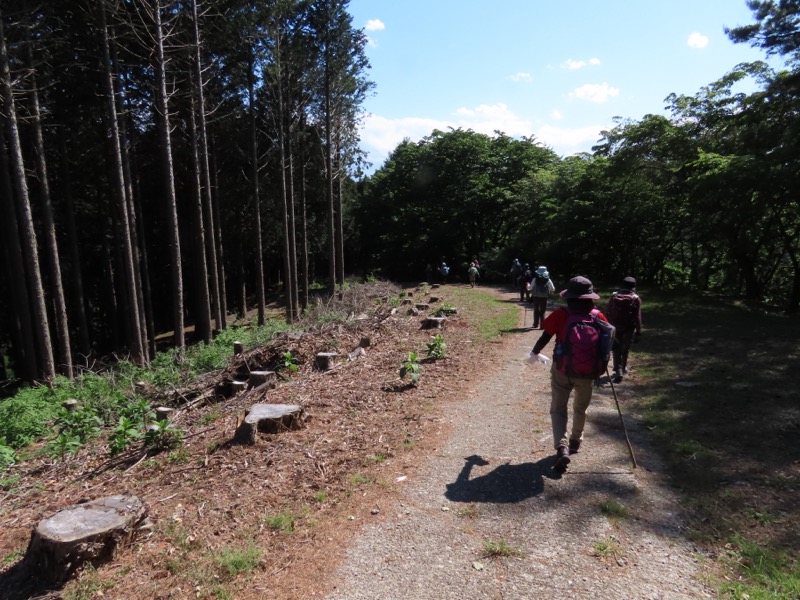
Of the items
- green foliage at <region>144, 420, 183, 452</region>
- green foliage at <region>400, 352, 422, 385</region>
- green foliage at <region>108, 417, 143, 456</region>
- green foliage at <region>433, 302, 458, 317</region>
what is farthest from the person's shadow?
green foliage at <region>433, 302, 458, 317</region>

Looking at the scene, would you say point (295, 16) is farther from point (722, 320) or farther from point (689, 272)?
point (689, 272)

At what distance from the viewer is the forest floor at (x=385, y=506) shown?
11.2 feet

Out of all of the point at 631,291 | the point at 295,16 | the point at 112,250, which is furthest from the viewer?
the point at 112,250

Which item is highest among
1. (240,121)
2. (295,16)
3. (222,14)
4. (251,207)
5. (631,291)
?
(295,16)

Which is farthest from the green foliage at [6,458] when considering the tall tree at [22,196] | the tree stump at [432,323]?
the tree stump at [432,323]

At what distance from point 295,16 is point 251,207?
29.6 feet

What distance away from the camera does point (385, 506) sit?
4371 millimetres

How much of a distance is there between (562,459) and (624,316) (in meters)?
4.21

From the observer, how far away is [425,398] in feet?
24.1

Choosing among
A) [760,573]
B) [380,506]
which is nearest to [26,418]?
[380,506]

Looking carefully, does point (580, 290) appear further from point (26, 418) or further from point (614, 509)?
point (26, 418)

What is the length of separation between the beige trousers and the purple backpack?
0.14 metres

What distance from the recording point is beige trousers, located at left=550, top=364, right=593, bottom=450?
4672 mm

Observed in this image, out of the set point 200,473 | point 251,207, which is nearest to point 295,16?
point 251,207
